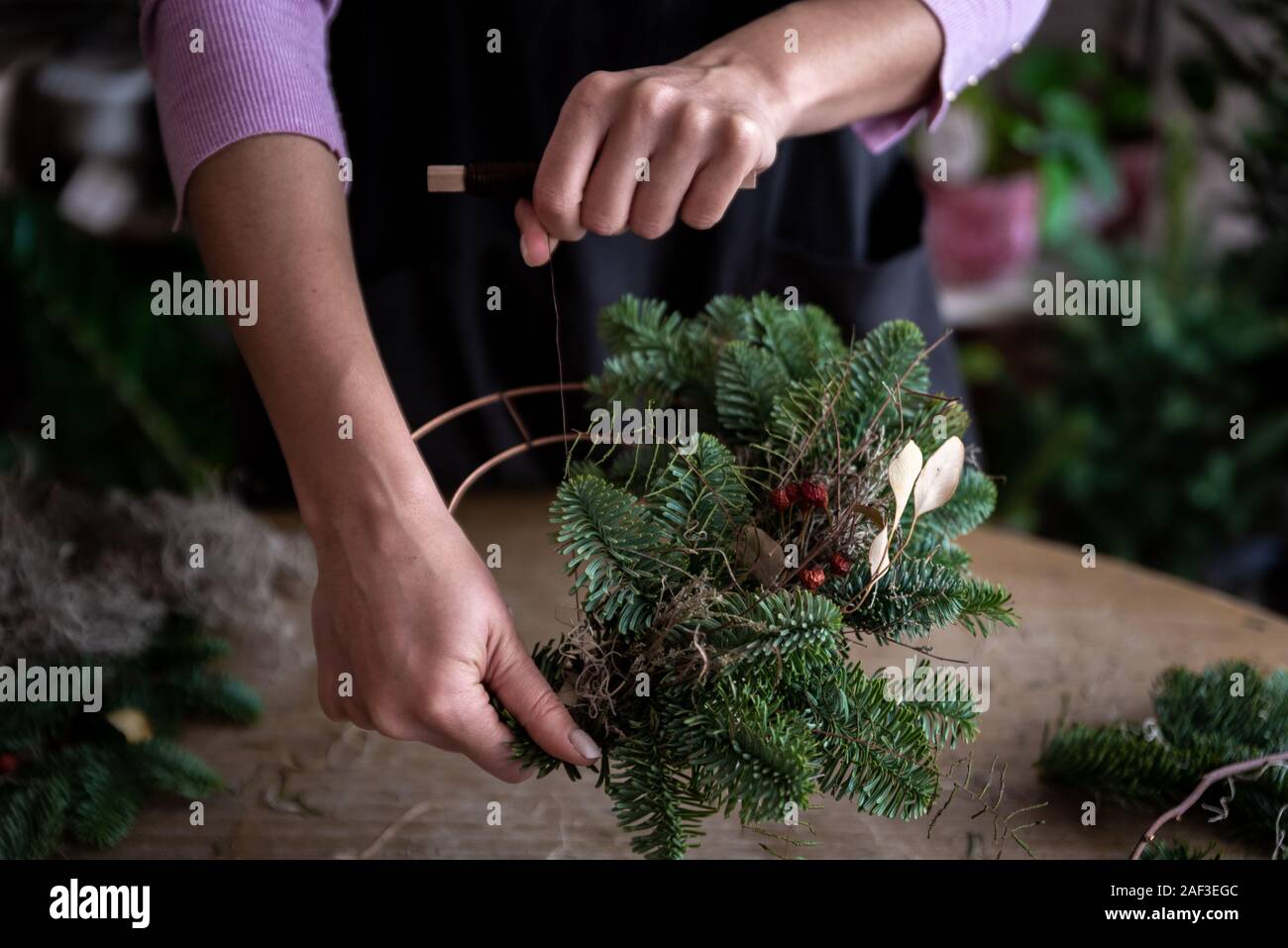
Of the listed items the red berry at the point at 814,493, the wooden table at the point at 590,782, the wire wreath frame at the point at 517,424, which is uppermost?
the wire wreath frame at the point at 517,424

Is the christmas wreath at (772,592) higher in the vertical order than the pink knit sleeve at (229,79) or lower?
lower

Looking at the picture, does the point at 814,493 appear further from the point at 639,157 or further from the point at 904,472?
the point at 639,157

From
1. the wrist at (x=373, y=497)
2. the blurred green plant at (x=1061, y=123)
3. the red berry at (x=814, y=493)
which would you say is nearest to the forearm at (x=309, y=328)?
the wrist at (x=373, y=497)

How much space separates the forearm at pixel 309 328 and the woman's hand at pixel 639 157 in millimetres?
131

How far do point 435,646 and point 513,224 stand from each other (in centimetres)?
49

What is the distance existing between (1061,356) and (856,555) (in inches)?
57.4

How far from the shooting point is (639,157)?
0.61 metres

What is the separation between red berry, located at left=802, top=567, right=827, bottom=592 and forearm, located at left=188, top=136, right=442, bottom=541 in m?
0.22

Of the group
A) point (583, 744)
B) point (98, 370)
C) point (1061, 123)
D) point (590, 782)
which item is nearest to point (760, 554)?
point (583, 744)

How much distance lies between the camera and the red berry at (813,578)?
2.00 ft

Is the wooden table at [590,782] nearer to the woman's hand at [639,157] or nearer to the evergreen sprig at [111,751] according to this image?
the evergreen sprig at [111,751]
